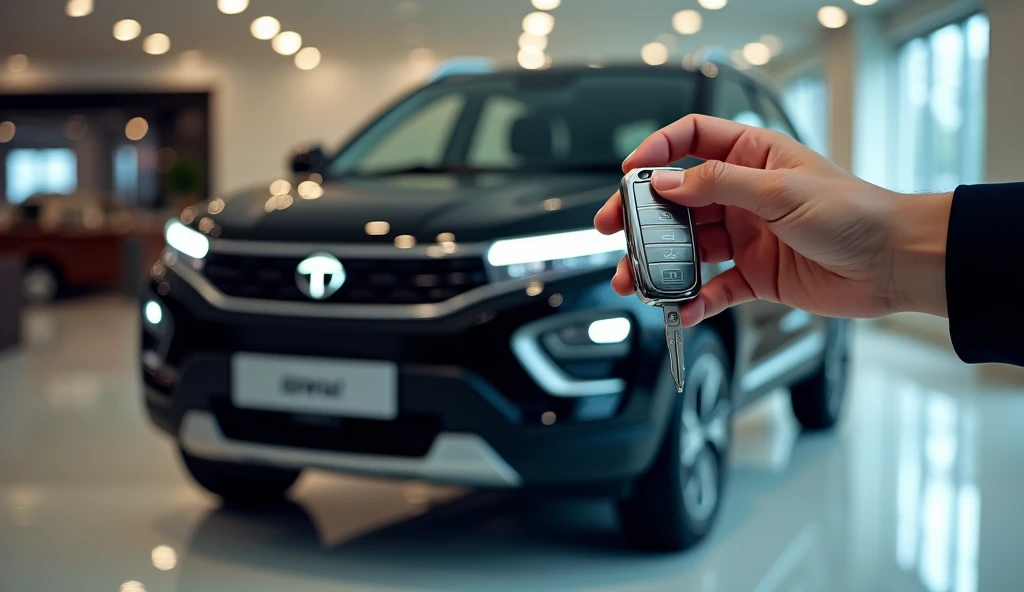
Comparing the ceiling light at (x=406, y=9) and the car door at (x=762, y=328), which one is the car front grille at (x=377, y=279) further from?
the ceiling light at (x=406, y=9)

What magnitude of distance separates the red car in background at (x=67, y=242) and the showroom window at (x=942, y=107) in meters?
7.48

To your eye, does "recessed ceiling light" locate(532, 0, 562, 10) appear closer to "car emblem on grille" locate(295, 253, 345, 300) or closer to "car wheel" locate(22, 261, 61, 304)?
"car wheel" locate(22, 261, 61, 304)

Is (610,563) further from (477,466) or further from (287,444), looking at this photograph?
(287,444)

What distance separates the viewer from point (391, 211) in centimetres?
241

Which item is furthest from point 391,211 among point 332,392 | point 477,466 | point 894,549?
point 894,549

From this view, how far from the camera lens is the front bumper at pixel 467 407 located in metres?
2.18

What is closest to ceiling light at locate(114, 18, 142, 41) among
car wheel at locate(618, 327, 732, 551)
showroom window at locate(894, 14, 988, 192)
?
showroom window at locate(894, 14, 988, 192)

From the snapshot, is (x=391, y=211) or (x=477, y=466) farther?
(x=391, y=211)

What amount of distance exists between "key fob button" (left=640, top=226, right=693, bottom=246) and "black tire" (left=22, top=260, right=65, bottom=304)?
10.1m

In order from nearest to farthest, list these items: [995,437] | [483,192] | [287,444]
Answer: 1. [287,444]
2. [483,192]
3. [995,437]

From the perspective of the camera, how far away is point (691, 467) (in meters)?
Answer: 2.54

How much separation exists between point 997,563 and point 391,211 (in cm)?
169

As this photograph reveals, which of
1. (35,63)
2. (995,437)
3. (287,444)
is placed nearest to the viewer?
(287,444)

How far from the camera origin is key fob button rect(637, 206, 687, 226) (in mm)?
1214
